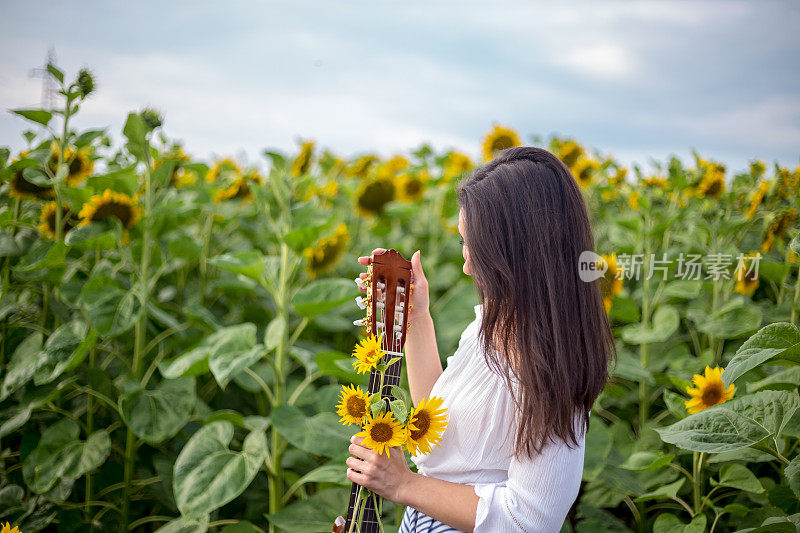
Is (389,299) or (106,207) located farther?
(106,207)

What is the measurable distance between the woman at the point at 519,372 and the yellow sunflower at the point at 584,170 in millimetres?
1977

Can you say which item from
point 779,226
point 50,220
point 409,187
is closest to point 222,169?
point 409,187

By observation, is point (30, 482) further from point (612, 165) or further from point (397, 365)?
point (612, 165)

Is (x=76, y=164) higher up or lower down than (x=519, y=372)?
higher up

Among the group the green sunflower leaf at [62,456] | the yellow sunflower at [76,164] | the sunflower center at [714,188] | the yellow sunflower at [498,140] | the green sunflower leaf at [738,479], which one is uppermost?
the yellow sunflower at [498,140]

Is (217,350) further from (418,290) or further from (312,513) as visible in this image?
(418,290)

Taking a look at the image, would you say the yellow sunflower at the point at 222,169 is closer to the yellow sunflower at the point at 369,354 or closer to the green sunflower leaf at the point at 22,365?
the green sunflower leaf at the point at 22,365

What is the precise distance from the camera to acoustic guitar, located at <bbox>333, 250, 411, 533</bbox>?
993 mm

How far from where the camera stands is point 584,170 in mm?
2949

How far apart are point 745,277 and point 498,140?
1.23 meters

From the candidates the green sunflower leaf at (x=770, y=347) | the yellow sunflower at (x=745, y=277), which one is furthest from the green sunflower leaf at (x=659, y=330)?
the green sunflower leaf at (x=770, y=347)

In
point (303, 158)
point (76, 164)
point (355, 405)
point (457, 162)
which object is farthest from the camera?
point (457, 162)

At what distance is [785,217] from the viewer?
192cm

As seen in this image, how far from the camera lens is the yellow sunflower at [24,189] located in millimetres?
1825
